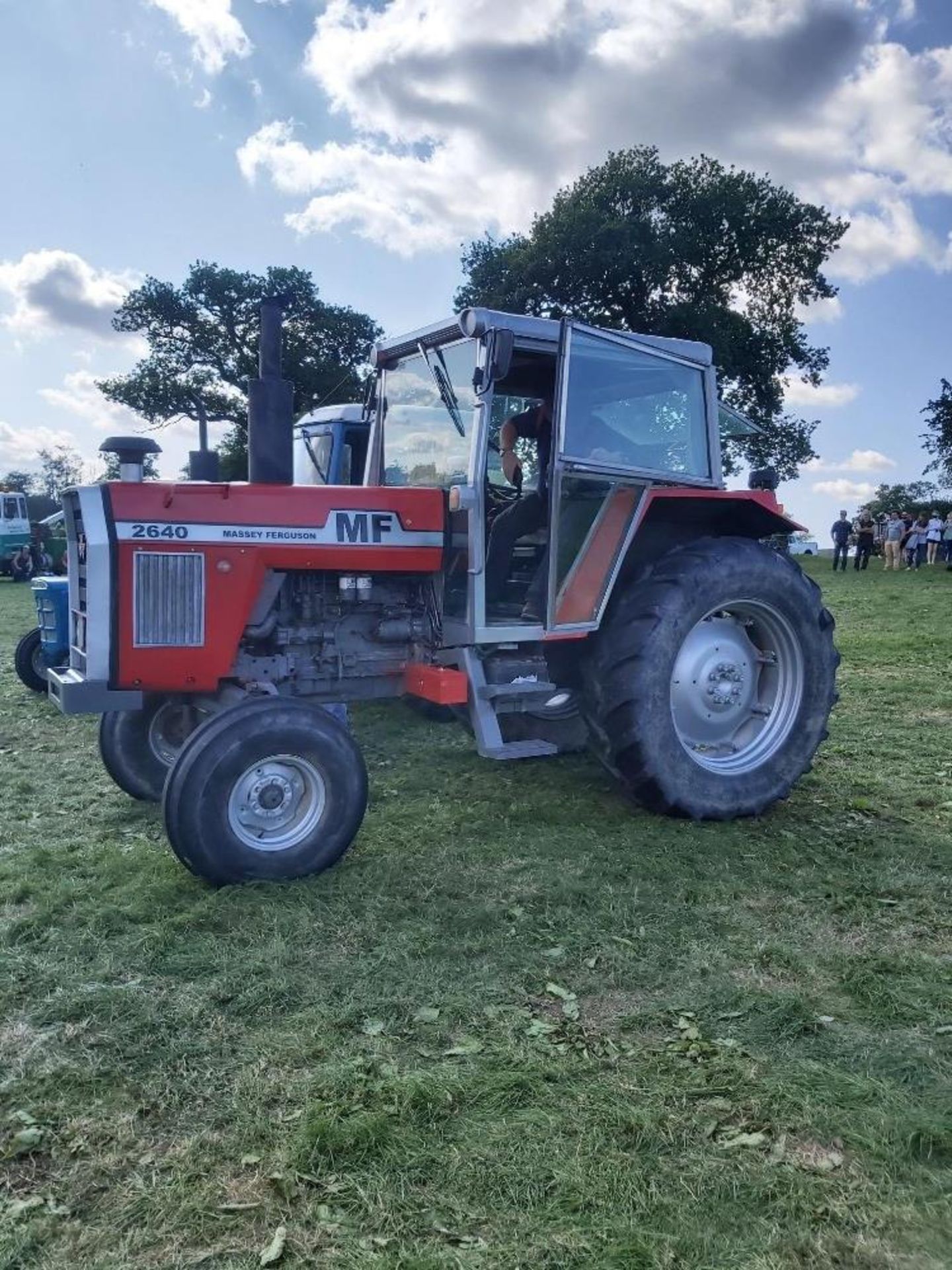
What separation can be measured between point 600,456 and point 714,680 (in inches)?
54.3

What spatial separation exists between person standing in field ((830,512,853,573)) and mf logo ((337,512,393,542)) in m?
21.3

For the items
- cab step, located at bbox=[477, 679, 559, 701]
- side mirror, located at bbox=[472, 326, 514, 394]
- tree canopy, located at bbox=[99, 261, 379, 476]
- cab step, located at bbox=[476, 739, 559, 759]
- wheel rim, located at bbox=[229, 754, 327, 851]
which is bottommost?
wheel rim, located at bbox=[229, 754, 327, 851]

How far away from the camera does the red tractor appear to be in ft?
14.5

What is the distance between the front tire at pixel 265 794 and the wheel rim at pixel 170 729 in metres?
1.40

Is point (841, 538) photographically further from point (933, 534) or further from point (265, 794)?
point (265, 794)

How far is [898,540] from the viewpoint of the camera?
79.9 ft

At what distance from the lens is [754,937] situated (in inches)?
148

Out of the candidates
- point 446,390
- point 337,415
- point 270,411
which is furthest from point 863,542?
point 270,411

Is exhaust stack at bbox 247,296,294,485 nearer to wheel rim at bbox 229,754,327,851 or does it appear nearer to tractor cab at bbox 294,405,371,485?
wheel rim at bbox 229,754,327,851

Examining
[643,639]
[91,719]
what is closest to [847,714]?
[643,639]

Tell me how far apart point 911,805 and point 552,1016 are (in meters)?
3.09

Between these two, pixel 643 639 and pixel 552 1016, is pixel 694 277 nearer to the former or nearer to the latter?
pixel 643 639

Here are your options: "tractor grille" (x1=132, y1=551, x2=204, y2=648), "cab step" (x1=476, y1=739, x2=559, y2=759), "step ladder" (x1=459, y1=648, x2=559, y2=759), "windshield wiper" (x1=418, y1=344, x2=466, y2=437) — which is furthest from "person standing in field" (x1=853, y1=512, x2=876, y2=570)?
"tractor grille" (x1=132, y1=551, x2=204, y2=648)

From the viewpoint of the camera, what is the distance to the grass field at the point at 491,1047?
2.24m
